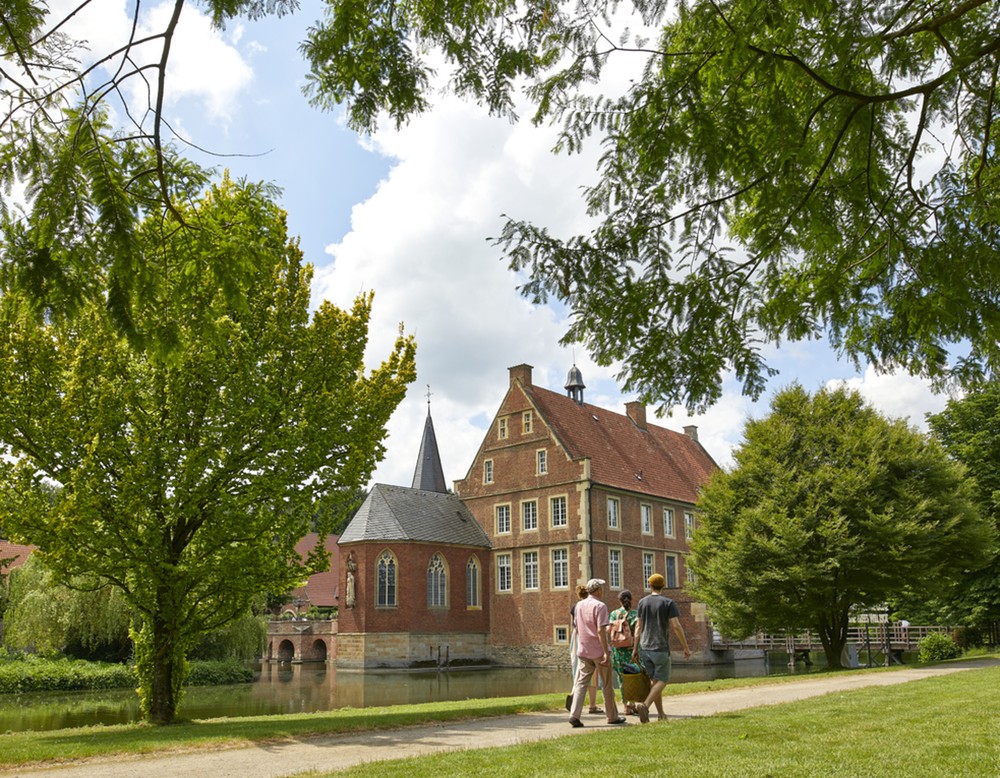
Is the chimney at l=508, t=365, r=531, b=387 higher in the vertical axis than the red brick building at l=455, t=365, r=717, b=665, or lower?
higher

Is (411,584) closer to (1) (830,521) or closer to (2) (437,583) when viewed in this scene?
(2) (437,583)

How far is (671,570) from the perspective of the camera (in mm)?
43750

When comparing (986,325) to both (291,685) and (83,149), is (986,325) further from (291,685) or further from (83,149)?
(291,685)

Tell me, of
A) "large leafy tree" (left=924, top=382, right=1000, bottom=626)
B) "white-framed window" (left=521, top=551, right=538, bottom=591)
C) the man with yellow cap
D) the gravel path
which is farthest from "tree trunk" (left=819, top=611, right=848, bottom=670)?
"white-framed window" (left=521, top=551, right=538, bottom=591)

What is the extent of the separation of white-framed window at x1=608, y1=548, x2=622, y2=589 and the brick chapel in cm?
5

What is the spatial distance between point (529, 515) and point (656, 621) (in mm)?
31361

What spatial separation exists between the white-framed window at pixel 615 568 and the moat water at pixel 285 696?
19.6 ft

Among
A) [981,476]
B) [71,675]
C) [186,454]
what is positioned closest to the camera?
[186,454]

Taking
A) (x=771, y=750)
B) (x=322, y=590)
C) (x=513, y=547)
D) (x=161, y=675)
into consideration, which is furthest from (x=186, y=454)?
(x=322, y=590)

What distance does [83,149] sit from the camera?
538 centimetres

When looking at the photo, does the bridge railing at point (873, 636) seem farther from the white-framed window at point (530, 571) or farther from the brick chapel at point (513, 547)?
the white-framed window at point (530, 571)

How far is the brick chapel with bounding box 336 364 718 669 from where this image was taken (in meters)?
37.9

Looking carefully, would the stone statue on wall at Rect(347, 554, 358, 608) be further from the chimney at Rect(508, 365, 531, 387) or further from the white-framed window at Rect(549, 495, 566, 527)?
the chimney at Rect(508, 365, 531, 387)

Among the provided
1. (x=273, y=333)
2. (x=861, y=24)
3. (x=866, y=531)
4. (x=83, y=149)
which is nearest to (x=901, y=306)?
(x=861, y=24)
